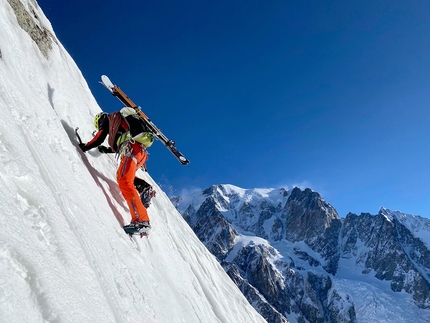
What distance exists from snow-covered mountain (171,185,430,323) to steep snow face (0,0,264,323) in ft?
403

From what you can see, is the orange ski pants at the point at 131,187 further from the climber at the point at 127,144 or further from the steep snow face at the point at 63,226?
the steep snow face at the point at 63,226

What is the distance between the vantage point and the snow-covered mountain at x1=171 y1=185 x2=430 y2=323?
419ft

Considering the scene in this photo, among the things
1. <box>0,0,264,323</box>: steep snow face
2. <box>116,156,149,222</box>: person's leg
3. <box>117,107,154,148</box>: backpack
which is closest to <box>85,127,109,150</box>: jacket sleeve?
<box>0,0,264,323</box>: steep snow face

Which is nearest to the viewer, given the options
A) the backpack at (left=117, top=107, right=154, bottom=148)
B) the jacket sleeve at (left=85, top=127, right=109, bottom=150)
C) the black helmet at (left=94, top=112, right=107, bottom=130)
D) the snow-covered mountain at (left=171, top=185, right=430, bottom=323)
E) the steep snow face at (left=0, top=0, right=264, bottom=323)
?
the steep snow face at (left=0, top=0, right=264, bottom=323)

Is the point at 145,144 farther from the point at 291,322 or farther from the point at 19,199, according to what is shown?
the point at 291,322

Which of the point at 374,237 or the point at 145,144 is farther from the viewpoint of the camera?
the point at 374,237

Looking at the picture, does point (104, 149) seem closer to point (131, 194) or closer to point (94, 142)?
point (94, 142)

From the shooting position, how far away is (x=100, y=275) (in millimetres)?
3090

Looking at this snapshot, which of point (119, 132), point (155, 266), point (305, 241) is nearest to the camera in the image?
point (155, 266)

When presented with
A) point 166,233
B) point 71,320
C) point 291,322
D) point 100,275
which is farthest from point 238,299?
point 291,322

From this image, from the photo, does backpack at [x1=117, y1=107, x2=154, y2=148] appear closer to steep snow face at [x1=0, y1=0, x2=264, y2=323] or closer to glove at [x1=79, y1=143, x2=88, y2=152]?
glove at [x1=79, y1=143, x2=88, y2=152]

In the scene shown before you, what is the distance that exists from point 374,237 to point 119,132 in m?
198

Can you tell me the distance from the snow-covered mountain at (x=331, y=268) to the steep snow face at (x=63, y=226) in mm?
122766

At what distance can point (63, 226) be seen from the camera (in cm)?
289
